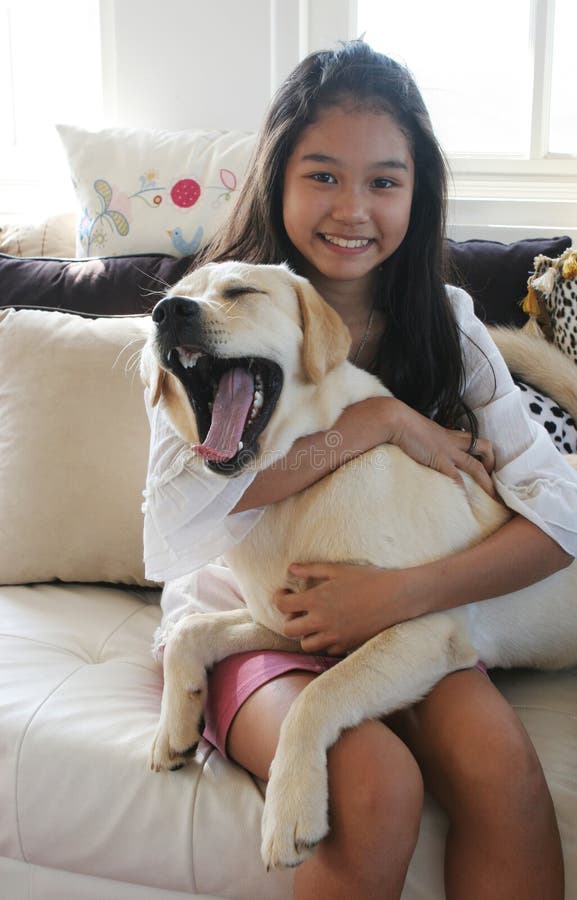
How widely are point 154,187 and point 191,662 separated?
1.35 metres

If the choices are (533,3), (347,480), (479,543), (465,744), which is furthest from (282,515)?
(533,3)

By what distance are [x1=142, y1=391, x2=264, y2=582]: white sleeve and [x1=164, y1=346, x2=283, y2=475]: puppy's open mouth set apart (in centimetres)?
5

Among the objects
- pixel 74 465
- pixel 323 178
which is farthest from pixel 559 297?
pixel 74 465

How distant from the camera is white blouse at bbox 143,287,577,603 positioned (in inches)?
47.2

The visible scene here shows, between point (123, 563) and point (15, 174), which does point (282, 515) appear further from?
point (15, 174)

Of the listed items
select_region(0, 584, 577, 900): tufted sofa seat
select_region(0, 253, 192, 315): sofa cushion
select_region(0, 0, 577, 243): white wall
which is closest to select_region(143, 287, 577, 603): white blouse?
select_region(0, 584, 577, 900): tufted sofa seat

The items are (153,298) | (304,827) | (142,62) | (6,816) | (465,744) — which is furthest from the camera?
(142,62)

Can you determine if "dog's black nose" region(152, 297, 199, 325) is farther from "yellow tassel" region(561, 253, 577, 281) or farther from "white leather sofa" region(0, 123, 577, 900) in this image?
"yellow tassel" region(561, 253, 577, 281)

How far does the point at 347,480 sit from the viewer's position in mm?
1200

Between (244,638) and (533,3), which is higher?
(533,3)

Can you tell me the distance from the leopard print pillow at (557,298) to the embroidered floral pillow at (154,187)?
76 cm

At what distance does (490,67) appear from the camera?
2.62m

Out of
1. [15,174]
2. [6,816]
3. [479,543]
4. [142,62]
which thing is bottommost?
[6,816]

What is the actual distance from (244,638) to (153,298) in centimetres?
95
